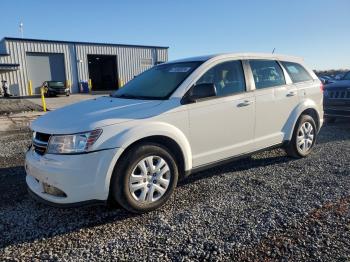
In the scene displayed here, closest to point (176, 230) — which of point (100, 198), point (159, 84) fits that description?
point (100, 198)

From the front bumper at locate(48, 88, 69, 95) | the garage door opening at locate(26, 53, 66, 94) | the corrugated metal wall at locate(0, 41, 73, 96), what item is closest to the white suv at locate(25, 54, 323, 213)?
the front bumper at locate(48, 88, 69, 95)

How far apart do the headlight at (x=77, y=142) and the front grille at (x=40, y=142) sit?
218 mm

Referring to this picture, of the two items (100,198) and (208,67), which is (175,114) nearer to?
(208,67)

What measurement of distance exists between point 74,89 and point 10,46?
6428 millimetres

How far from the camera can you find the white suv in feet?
10.3

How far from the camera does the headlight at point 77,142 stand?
10.2 feet

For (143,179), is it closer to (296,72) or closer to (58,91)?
(296,72)

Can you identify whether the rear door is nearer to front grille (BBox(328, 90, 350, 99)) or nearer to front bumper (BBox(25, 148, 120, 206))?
front bumper (BBox(25, 148, 120, 206))

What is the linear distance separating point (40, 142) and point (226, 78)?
249 cm

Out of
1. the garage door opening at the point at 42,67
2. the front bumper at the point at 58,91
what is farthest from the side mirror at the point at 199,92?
the garage door opening at the point at 42,67

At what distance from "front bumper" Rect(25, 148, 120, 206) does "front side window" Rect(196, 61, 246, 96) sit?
5.32 feet

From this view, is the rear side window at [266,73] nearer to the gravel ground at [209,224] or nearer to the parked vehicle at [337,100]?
the gravel ground at [209,224]

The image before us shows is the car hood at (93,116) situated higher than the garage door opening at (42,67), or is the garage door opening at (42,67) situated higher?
the garage door opening at (42,67)

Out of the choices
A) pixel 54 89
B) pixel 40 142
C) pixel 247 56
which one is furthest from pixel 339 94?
pixel 54 89
